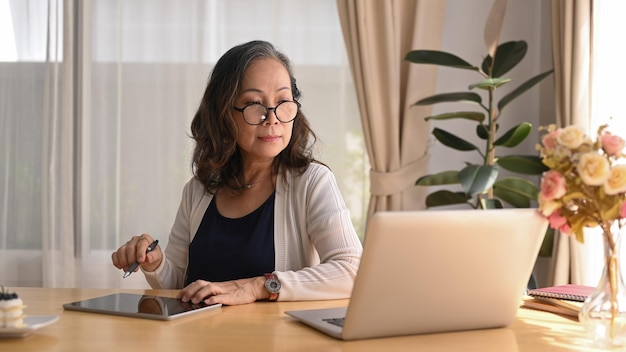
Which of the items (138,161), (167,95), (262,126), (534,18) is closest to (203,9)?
(167,95)

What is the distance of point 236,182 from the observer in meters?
2.19

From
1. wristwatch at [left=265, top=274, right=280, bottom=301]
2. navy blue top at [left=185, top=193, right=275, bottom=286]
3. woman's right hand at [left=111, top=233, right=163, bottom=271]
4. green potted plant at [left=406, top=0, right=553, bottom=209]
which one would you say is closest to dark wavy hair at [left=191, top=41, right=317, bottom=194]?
navy blue top at [left=185, top=193, right=275, bottom=286]

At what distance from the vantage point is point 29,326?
1.33 metres

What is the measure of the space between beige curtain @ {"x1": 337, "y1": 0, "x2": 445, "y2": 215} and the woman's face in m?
1.51

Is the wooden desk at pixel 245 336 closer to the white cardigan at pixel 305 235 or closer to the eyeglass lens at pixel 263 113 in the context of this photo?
the white cardigan at pixel 305 235

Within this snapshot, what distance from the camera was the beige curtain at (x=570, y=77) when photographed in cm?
320

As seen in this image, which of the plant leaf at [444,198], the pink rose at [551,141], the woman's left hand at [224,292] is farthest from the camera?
the plant leaf at [444,198]

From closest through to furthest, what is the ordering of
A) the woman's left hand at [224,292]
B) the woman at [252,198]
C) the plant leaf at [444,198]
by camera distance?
the woman's left hand at [224,292] < the woman at [252,198] < the plant leaf at [444,198]

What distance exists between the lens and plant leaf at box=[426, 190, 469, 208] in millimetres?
3408

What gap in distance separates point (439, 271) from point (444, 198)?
214 cm

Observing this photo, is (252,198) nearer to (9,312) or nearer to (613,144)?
(9,312)

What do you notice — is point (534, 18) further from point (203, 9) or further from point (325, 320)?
point (325, 320)

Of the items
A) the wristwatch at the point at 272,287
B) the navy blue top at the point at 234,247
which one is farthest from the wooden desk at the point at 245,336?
the navy blue top at the point at 234,247

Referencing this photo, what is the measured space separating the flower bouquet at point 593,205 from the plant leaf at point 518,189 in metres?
1.97
